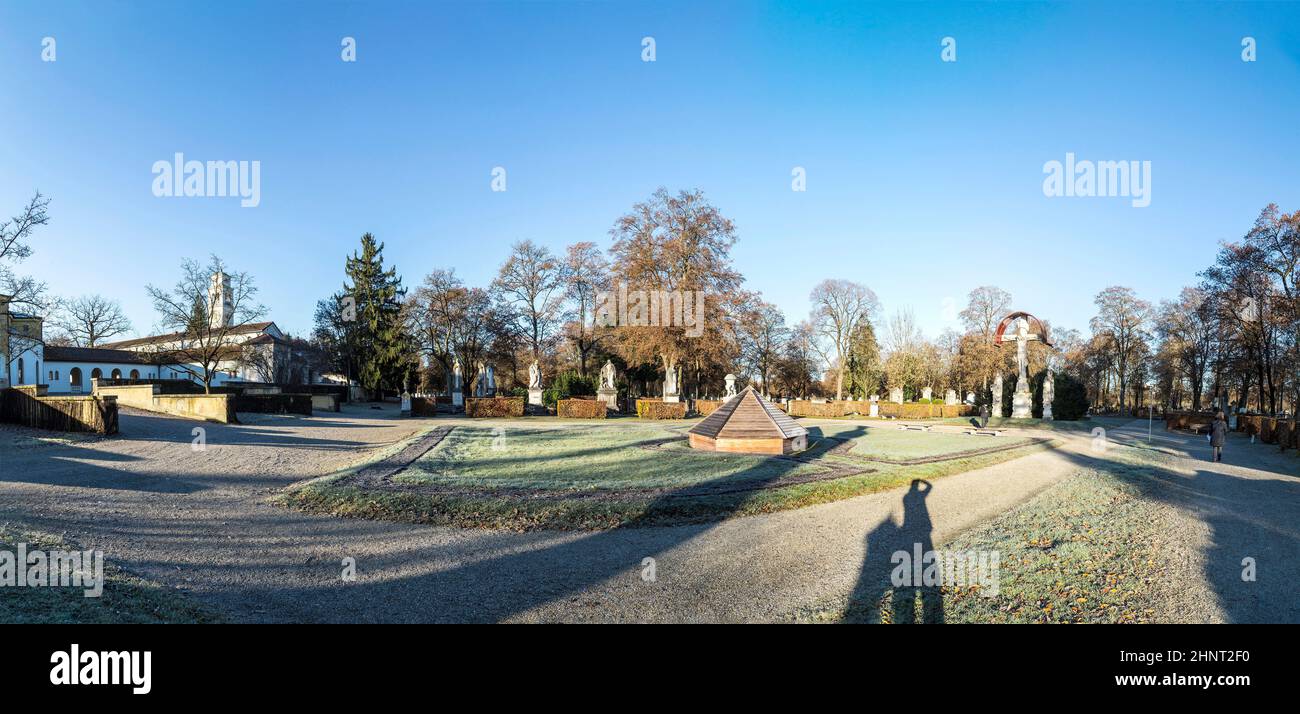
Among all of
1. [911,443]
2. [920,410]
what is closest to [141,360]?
[911,443]

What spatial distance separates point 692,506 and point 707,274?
87.8ft

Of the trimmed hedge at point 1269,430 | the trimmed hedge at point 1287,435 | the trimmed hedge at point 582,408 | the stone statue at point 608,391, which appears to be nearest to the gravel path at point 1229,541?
the trimmed hedge at point 1287,435

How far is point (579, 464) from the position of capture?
13.3m

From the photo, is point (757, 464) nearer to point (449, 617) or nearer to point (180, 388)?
point (449, 617)

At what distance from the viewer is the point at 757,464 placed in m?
13.1

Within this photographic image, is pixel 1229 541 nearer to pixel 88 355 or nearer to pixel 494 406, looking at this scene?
pixel 494 406

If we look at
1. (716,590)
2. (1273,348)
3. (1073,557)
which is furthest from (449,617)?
(1273,348)

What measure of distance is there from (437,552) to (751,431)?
1053 centimetres

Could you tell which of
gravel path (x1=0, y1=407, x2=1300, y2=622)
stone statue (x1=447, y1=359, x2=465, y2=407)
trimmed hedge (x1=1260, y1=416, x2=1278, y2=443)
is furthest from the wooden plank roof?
stone statue (x1=447, y1=359, x2=465, y2=407)

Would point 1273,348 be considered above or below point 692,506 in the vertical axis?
above

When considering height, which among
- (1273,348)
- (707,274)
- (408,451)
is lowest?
(408,451)

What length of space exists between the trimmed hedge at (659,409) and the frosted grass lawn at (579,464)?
11.4 meters

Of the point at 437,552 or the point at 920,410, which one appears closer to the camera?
the point at 437,552
